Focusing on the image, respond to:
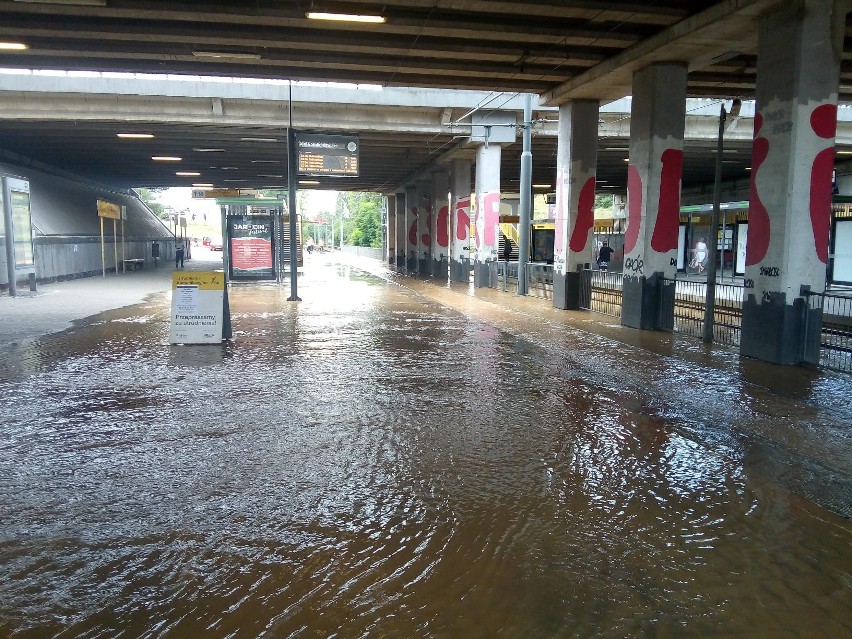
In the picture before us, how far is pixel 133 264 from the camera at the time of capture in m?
38.2

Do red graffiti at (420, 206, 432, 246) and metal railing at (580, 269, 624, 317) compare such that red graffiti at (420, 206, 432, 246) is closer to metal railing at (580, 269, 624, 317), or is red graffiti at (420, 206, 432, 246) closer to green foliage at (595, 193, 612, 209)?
metal railing at (580, 269, 624, 317)

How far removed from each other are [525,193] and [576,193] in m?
4.19

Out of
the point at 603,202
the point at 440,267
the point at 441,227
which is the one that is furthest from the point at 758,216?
the point at 603,202

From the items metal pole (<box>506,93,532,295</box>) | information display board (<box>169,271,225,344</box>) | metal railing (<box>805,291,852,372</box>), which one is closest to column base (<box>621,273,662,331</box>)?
metal railing (<box>805,291,852,372</box>)

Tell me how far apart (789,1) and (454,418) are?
8.73 meters

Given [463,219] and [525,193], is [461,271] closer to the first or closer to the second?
[463,219]

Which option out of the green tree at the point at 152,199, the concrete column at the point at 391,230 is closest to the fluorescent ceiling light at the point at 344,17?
the concrete column at the point at 391,230

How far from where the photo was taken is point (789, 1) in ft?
34.2

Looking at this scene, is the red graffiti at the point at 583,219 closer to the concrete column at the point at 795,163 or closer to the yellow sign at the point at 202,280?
the concrete column at the point at 795,163

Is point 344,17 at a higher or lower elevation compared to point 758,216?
higher

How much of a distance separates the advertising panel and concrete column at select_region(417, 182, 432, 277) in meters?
12.0

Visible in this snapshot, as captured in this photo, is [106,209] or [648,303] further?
[106,209]

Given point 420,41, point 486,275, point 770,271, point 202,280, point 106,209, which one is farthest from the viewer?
point 106,209

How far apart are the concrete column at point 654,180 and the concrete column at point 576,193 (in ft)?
11.4
